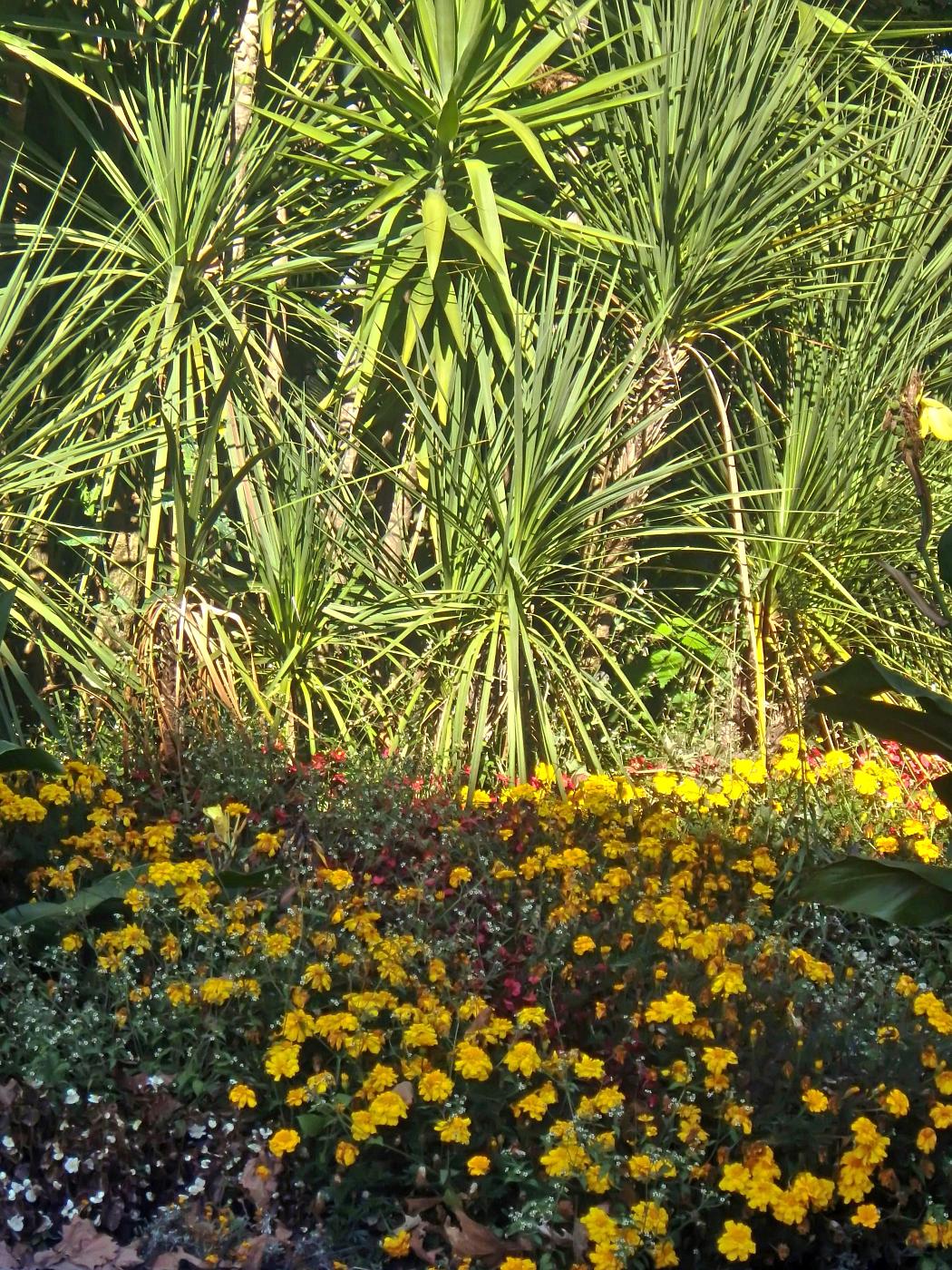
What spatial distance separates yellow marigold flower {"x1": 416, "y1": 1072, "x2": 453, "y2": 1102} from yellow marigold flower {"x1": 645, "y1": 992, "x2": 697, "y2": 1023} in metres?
0.33

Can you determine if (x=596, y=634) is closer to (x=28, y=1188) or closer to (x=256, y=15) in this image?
(x=256, y=15)

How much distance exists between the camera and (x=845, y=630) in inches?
198

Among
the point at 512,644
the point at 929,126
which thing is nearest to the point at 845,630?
the point at 512,644

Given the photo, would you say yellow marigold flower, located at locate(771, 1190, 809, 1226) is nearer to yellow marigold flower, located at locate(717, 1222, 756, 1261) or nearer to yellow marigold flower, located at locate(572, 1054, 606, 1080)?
yellow marigold flower, located at locate(717, 1222, 756, 1261)

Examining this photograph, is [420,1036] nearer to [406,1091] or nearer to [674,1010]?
[406,1091]

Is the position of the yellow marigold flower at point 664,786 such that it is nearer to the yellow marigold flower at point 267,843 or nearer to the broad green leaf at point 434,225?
the yellow marigold flower at point 267,843

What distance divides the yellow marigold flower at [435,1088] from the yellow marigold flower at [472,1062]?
3 cm

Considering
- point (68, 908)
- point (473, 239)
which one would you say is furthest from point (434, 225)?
point (68, 908)

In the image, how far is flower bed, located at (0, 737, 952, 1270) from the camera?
6.55 ft

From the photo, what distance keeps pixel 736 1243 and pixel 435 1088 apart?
440 mm

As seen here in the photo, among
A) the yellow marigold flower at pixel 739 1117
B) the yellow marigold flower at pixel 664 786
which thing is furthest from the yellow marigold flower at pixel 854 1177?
the yellow marigold flower at pixel 664 786

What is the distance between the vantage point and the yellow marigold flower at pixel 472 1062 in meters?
2.04

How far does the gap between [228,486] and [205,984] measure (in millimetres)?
2065

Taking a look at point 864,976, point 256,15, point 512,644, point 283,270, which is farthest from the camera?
point 256,15
